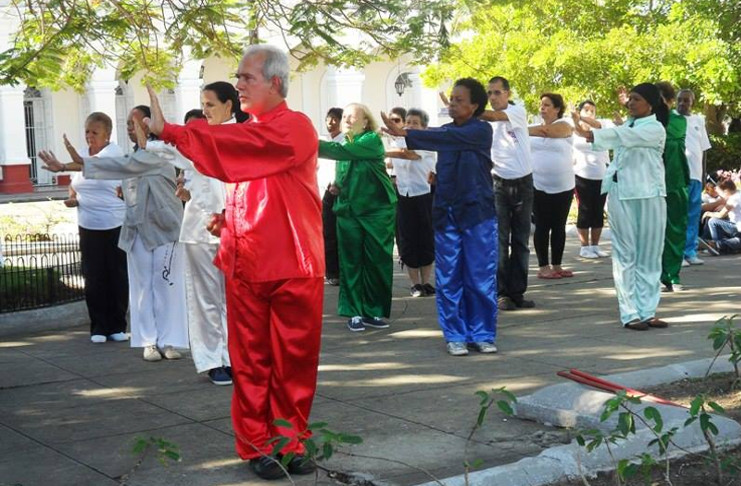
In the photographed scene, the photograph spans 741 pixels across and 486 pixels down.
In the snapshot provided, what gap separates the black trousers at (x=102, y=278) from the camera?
10219 mm

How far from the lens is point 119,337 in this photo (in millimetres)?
10234

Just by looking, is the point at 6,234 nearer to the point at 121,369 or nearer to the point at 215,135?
the point at 121,369

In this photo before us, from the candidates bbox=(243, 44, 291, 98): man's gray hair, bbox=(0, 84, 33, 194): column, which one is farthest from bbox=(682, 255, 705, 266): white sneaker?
bbox=(0, 84, 33, 194): column

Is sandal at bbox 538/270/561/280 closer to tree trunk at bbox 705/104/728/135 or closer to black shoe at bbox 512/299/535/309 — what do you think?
black shoe at bbox 512/299/535/309

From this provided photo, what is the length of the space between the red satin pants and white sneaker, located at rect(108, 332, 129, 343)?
171 inches

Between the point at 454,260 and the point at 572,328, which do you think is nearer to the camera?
the point at 454,260

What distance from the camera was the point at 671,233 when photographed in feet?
38.8

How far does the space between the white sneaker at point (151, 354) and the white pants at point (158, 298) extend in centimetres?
4

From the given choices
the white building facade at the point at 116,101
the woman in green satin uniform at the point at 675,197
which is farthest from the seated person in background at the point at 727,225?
the white building facade at the point at 116,101

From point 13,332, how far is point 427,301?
3.97 m

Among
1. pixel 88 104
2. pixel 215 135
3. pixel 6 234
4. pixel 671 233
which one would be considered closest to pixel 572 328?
pixel 671 233

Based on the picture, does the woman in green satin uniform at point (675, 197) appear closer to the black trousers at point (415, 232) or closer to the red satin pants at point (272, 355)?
the black trousers at point (415, 232)

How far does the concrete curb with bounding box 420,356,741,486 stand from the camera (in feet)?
18.2

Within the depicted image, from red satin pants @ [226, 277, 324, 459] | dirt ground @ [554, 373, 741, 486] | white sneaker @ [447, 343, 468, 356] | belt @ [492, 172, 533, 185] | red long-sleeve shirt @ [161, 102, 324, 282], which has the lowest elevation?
white sneaker @ [447, 343, 468, 356]
